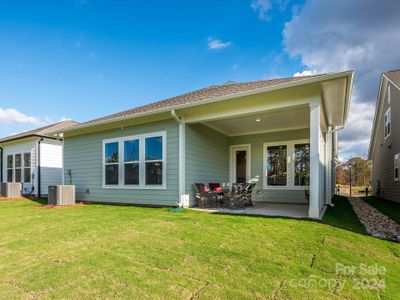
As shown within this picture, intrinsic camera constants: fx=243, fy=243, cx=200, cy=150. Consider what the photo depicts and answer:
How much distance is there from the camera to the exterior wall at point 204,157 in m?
7.46

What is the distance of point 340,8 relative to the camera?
303 inches

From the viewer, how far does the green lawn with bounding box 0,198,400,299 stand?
228 cm

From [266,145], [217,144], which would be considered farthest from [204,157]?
[266,145]

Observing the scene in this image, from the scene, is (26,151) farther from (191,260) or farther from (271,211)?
(191,260)

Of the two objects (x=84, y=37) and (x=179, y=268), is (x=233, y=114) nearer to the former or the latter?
(x=179, y=268)

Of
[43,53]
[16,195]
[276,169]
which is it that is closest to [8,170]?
[16,195]

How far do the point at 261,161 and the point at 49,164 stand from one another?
34.9 feet

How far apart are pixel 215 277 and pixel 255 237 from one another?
1.58 m

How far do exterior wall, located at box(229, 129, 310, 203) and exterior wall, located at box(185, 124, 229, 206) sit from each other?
0.99 meters

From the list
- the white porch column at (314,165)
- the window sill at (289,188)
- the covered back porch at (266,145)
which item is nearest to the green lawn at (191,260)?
the white porch column at (314,165)

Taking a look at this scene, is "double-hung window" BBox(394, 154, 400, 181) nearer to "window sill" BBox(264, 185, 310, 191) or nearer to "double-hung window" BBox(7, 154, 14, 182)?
"window sill" BBox(264, 185, 310, 191)

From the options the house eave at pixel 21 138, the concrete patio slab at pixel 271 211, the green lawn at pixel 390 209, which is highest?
the house eave at pixel 21 138

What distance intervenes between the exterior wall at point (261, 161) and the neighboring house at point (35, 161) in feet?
30.8

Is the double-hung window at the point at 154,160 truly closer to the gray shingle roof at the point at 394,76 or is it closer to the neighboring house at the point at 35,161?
the neighboring house at the point at 35,161
